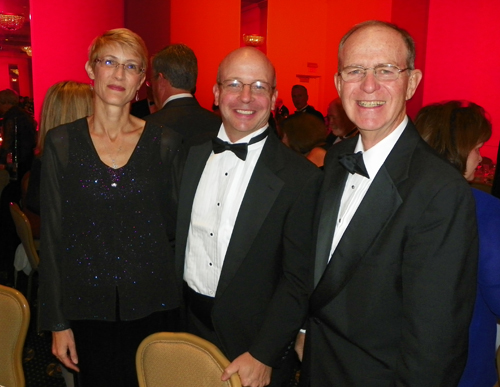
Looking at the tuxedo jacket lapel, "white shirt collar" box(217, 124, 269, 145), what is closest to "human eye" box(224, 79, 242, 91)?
"white shirt collar" box(217, 124, 269, 145)

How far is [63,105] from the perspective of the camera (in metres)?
3.25

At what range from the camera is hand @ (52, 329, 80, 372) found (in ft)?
6.47

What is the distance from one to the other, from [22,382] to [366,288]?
144 cm

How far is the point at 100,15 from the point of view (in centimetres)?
585

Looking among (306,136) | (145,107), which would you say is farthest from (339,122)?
(145,107)

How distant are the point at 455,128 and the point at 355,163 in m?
0.58

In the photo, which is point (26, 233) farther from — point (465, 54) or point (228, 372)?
point (465, 54)

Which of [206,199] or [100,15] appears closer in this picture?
[206,199]

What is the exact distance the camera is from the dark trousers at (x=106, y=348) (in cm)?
201

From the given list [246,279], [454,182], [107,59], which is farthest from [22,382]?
[454,182]

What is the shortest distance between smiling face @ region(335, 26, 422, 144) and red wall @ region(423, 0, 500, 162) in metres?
6.72

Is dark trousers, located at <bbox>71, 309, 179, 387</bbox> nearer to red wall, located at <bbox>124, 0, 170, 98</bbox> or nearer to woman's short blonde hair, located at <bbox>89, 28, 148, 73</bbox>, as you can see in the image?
woman's short blonde hair, located at <bbox>89, 28, 148, 73</bbox>

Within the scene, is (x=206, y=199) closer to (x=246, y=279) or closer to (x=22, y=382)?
(x=246, y=279)

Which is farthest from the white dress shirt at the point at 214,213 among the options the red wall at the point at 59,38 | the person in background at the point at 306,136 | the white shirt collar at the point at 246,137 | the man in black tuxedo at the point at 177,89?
the red wall at the point at 59,38
